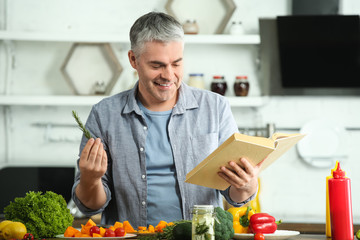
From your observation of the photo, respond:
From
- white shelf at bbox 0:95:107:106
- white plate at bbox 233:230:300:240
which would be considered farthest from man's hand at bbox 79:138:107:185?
white shelf at bbox 0:95:107:106

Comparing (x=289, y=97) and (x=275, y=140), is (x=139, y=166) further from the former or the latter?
(x=289, y=97)

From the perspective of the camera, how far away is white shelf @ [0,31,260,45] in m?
3.83

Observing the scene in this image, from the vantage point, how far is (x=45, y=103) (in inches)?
152

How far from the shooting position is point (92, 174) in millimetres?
1858

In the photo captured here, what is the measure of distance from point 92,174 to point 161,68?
48 cm

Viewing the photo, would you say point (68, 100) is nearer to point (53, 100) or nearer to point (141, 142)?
point (53, 100)

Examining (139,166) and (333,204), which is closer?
(333,204)

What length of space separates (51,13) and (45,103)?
696 mm

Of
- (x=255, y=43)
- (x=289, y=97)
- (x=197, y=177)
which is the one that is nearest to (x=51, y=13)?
(x=255, y=43)

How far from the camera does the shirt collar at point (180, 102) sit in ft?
7.23

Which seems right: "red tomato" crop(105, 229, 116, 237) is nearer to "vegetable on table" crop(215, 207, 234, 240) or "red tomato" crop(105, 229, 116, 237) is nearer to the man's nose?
"vegetable on table" crop(215, 207, 234, 240)

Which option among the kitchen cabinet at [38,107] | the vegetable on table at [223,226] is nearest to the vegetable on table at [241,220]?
the vegetable on table at [223,226]

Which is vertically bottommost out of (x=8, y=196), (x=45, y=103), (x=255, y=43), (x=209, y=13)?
(x=8, y=196)

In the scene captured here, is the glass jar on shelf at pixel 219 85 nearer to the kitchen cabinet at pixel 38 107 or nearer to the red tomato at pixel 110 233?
the kitchen cabinet at pixel 38 107
